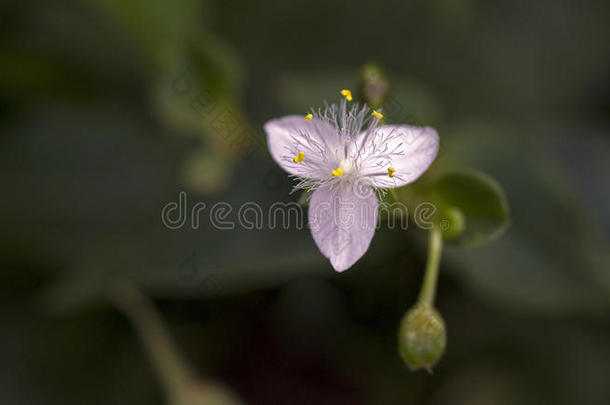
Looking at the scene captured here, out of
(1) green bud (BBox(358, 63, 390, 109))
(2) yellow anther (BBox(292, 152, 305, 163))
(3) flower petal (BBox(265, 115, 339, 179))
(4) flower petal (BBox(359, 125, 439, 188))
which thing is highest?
(1) green bud (BBox(358, 63, 390, 109))

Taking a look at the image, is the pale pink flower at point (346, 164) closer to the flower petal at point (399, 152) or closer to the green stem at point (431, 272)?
the flower petal at point (399, 152)

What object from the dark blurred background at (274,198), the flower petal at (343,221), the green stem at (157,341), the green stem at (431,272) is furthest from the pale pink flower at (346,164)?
the green stem at (157,341)

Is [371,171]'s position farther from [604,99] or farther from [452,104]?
[604,99]

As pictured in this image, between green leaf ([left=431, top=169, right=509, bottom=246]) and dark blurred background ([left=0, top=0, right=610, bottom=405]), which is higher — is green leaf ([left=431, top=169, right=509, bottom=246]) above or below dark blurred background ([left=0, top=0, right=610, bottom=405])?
below

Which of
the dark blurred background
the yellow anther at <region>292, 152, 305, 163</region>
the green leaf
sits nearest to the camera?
the yellow anther at <region>292, 152, 305, 163</region>

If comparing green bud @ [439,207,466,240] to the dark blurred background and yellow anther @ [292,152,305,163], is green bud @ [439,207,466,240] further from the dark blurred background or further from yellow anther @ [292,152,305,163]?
the dark blurred background

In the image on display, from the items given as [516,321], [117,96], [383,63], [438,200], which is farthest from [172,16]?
[516,321]

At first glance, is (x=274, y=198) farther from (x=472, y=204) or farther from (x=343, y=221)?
(x=343, y=221)

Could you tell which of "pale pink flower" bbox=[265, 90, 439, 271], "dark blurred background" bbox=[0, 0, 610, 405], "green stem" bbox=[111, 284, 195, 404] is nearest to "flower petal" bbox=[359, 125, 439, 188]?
"pale pink flower" bbox=[265, 90, 439, 271]
